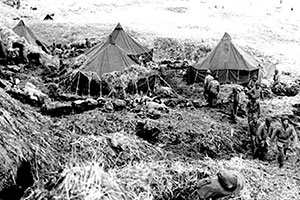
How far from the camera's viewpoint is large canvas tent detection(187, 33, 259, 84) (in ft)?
52.2

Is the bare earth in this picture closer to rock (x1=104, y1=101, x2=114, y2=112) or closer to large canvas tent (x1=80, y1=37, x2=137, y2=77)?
large canvas tent (x1=80, y1=37, x2=137, y2=77)

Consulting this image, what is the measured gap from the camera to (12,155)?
4.93m

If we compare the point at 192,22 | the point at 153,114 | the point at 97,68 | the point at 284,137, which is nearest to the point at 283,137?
→ the point at 284,137

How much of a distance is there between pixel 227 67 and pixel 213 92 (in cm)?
385

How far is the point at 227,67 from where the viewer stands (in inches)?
627

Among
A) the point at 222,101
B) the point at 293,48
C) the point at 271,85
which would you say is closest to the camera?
the point at 222,101

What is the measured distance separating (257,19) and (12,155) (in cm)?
2915

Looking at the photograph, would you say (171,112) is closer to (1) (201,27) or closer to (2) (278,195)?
(2) (278,195)

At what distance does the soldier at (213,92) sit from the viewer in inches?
486

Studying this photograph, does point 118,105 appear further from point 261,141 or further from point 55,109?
point 261,141

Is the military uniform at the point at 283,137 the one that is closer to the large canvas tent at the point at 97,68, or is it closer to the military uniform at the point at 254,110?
the military uniform at the point at 254,110

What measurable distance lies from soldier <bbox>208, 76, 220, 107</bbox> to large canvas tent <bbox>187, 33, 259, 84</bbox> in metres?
3.44

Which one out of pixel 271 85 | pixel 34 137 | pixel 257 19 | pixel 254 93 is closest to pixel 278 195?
pixel 34 137

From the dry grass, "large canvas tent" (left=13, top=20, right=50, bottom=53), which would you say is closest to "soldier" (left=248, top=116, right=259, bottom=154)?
the dry grass
